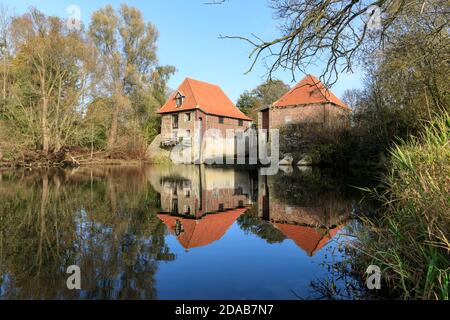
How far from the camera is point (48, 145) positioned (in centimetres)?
2180

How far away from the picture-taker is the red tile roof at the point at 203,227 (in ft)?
16.8

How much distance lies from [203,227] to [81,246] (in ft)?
7.40

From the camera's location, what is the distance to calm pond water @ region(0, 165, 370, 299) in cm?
318

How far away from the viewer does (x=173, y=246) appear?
470 cm

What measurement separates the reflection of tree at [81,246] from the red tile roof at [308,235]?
198 cm

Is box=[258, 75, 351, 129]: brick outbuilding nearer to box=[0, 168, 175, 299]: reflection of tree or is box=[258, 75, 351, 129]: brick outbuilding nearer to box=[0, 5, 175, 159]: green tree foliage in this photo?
box=[0, 5, 175, 159]: green tree foliage

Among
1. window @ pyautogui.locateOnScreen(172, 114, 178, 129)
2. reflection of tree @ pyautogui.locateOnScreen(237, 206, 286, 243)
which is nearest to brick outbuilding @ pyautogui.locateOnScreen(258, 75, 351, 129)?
window @ pyautogui.locateOnScreen(172, 114, 178, 129)

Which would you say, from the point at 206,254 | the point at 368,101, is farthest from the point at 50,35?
the point at 206,254

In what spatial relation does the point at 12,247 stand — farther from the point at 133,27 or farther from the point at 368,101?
the point at 133,27

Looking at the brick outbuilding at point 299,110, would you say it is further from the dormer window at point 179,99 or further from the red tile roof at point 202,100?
the dormer window at point 179,99

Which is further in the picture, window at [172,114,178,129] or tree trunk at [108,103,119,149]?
window at [172,114,178,129]

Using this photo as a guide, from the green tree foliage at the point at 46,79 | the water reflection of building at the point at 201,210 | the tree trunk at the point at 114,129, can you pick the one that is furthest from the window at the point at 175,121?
the water reflection of building at the point at 201,210

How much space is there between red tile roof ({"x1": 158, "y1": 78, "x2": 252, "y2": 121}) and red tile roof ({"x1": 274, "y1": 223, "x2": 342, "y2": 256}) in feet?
86.1

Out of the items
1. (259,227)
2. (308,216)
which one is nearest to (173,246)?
(259,227)
